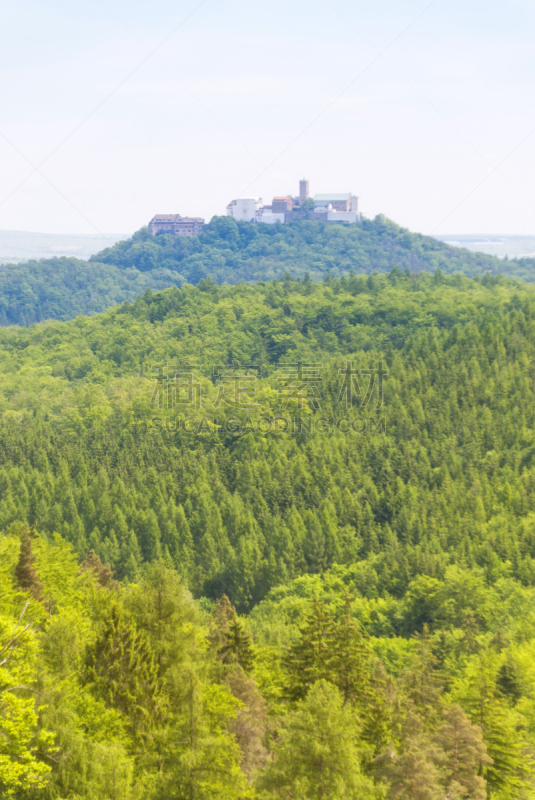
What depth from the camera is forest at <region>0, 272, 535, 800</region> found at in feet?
76.8

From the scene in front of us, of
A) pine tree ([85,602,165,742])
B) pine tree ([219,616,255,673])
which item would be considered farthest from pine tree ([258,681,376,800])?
pine tree ([219,616,255,673])

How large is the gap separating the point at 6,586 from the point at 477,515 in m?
48.6

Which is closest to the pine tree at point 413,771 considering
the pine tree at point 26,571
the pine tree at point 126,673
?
the pine tree at point 126,673

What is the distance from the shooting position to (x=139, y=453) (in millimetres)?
92750

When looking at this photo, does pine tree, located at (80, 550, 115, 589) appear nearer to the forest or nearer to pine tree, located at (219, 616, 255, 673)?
the forest

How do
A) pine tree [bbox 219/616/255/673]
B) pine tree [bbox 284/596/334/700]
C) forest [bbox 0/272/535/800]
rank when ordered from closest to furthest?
forest [bbox 0/272/535/800]
pine tree [bbox 284/596/334/700]
pine tree [bbox 219/616/255/673]

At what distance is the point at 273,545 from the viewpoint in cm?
7362

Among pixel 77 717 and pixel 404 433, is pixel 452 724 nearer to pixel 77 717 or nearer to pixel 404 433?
pixel 77 717

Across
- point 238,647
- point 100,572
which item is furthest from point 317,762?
point 100,572

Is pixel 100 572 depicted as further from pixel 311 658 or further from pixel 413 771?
pixel 413 771

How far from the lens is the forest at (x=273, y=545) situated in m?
23.4

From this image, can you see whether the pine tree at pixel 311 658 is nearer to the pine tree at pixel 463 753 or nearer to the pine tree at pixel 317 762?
the pine tree at pixel 463 753

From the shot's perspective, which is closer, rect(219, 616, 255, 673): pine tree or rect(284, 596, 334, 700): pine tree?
rect(284, 596, 334, 700): pine tree

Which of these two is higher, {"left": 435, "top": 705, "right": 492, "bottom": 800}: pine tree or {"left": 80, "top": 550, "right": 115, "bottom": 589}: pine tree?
{"left": 435, "top": 705, "right": 492, "bottom": 800}: pine tree
